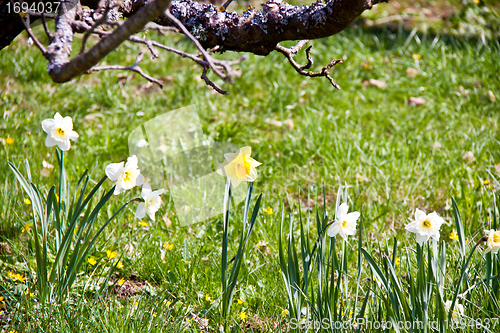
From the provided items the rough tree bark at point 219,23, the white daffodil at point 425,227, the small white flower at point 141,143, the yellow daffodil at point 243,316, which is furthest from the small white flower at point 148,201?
the small white flower at point 141,143

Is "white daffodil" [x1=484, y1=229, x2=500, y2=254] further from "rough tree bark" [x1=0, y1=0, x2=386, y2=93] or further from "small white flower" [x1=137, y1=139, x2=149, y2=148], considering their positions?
"small white flower" [x1=137, y1=139, x2=149, y2=148]

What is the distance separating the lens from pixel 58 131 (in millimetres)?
1594

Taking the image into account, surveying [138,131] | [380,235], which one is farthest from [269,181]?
[138,131]

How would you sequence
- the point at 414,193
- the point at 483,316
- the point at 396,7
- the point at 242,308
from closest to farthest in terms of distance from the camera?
the point at 483,316 → the point at 242,308 → the point at 414,193 → the point at 396,7

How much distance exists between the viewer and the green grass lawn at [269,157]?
182 centimetres

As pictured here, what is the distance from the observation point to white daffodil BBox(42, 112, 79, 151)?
5.17 ft

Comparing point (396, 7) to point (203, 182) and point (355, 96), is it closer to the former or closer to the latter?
point (355, 96)

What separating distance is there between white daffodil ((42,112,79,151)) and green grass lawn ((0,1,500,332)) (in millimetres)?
604

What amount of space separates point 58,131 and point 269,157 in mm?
1870

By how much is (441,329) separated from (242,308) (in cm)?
87

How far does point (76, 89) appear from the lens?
3957 millimetres

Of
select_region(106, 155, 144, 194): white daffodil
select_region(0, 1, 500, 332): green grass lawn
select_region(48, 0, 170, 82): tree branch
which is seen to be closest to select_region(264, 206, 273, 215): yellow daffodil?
select_region(0, 1, 500, 332): green grass lawn

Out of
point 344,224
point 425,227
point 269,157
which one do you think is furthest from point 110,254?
point 269,157

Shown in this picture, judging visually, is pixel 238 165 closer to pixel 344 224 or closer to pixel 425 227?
pixel 344 224
